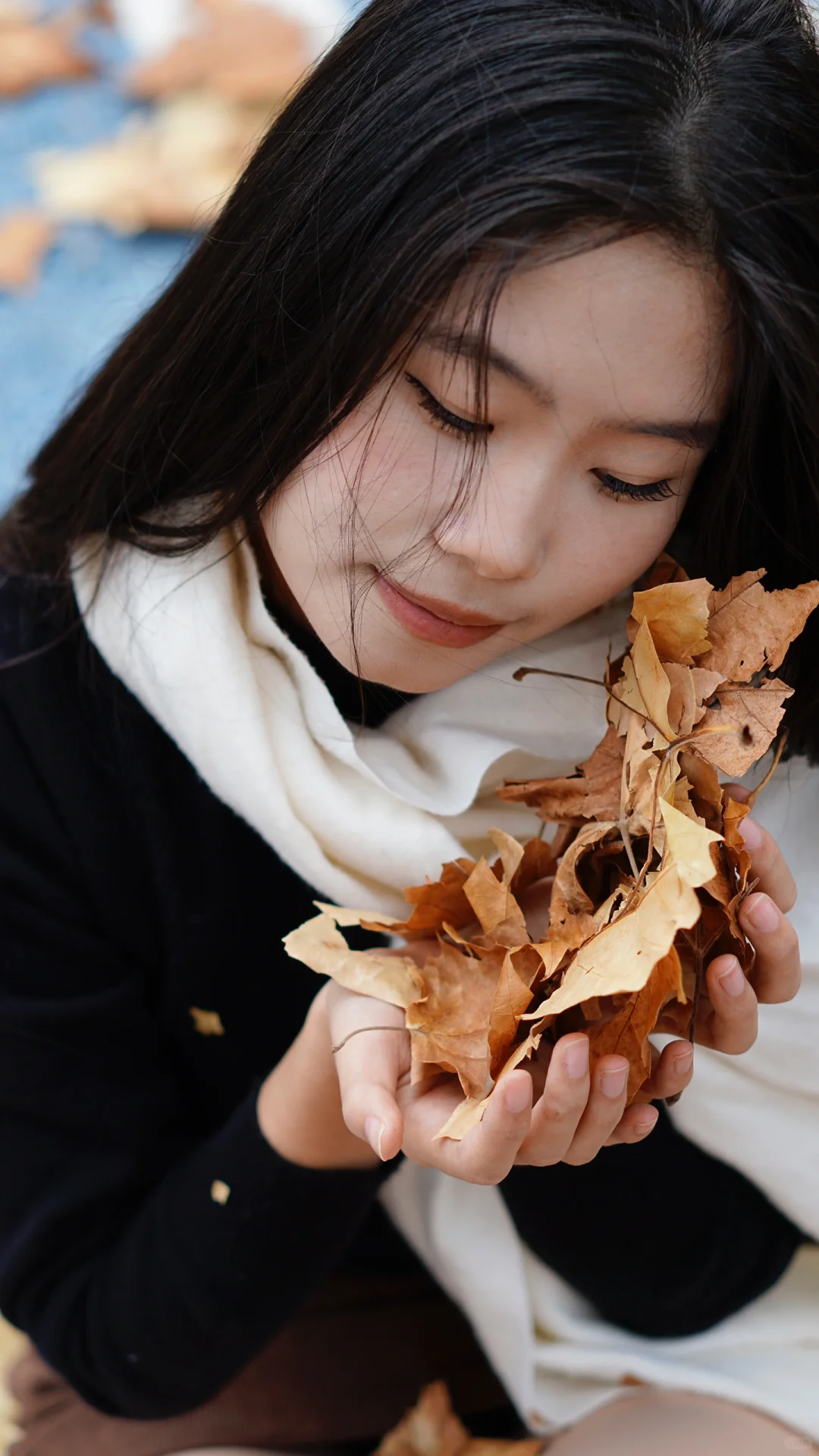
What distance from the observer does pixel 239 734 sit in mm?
834

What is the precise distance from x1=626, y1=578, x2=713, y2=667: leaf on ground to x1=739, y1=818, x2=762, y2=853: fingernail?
87 mm

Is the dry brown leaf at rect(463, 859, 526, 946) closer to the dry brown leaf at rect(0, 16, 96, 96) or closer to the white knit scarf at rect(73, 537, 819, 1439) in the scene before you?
the white knit scarf at rect(73, 537, 819, 1439)

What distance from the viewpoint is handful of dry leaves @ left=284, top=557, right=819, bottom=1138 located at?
59cm

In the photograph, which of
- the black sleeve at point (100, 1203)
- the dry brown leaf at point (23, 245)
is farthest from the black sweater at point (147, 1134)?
the dry brown leaf at point (23, 245)

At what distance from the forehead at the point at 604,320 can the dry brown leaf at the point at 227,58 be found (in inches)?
68.9

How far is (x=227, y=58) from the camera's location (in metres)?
2.17

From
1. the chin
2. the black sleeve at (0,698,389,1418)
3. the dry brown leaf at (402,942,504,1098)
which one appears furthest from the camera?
the black sleeve at (0,698,389,1418)

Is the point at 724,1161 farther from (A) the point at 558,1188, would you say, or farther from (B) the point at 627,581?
(B) the point at 627,581

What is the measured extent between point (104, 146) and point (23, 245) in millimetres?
266

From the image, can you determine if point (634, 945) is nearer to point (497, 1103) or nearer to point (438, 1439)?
point (497, 1103)

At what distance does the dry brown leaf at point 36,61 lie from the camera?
2.20m

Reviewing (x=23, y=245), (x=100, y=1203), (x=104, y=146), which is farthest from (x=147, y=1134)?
(x=104, y=146)

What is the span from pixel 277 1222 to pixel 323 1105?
0.38 ft

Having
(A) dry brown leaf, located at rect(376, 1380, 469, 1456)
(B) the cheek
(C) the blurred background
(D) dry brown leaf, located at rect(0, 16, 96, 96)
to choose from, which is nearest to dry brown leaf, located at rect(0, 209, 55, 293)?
(C) the blurred background
